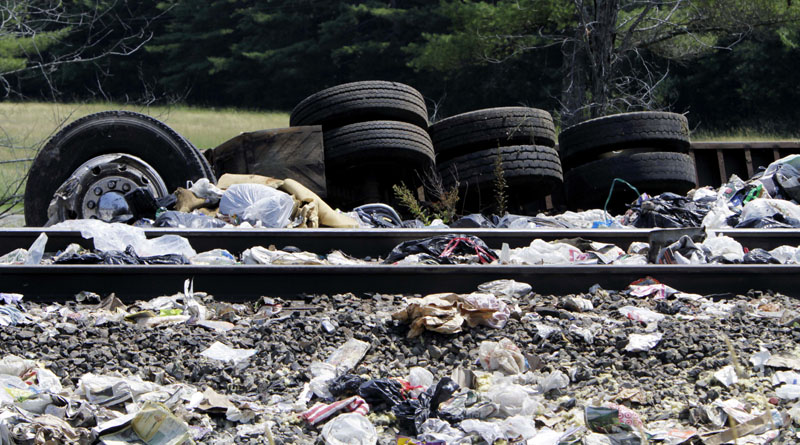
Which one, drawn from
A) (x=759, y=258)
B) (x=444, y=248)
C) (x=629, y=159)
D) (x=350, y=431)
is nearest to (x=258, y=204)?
(x=444, y=248)

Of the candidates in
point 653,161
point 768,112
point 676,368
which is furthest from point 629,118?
point 768,112

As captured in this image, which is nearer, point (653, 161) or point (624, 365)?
point (624, 365)

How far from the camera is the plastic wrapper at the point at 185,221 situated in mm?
7348

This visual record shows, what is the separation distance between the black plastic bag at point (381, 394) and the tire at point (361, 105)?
6.10 meters

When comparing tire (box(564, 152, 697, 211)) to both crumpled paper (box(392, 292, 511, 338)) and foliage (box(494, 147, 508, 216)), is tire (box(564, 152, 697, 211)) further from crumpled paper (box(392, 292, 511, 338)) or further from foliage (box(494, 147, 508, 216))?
crumpled paper (box(392, 292, 511, 338))

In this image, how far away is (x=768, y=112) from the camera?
30891mm

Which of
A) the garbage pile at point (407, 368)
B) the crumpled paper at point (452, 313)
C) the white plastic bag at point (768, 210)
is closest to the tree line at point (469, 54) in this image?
the white plastic bag at point (768, 210)

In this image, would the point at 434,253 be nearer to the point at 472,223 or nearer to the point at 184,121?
the point at 472,223

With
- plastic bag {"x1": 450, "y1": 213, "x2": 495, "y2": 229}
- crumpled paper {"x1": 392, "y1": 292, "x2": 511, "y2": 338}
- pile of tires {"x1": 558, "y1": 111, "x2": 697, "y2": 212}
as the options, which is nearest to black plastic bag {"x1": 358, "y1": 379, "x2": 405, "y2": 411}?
crumpled paper {"x1": 392, "y1": 292, "x2": 511, "y2": 338}

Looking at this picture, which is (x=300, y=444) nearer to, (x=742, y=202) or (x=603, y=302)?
(x=603, y=302)

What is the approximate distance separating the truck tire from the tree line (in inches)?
286

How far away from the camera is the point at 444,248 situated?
5.99 meters

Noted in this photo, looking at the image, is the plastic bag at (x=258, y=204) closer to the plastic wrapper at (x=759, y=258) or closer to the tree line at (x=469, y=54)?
the plastic wrapper at (x=759, y=258)

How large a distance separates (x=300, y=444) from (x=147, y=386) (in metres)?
0.87
